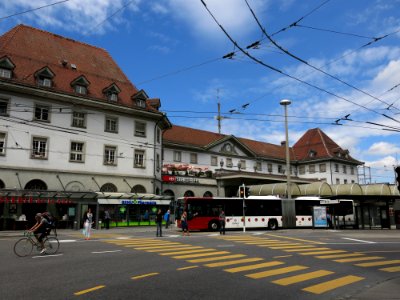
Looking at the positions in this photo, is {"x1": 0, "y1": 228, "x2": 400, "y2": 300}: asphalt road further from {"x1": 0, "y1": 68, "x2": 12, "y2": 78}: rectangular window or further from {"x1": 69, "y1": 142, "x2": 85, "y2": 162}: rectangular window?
{"x1": 0, "y1": 68, "x2": 12, "y2": 78}: rectangular window

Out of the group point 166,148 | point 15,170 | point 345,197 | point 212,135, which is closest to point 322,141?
point 212,135

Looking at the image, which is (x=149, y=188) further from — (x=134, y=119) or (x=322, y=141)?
(x=322, y=141)

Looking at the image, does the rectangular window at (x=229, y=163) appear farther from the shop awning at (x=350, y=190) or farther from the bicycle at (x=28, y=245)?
the bicycle at (x=28, y=245)

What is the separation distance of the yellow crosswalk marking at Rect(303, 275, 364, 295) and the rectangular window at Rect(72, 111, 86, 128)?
31.1m

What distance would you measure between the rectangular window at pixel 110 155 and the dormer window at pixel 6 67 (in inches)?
431

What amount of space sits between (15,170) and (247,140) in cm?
4922

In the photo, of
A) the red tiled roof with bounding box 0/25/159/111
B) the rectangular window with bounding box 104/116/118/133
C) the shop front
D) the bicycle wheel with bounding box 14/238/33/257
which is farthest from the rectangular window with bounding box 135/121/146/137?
the bicycle wheel with bounding box 14/238/33/257

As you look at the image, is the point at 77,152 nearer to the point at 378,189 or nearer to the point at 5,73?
the point at 5,73

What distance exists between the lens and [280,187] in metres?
49.3

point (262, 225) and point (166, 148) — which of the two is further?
point (166, 148)

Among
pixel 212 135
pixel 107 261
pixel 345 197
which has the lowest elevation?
pixel 107 261

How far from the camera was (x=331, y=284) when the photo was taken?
1024 cm

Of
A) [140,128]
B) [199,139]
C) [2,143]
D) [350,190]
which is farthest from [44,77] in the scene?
[350,190]

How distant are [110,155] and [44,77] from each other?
9.65 meters
